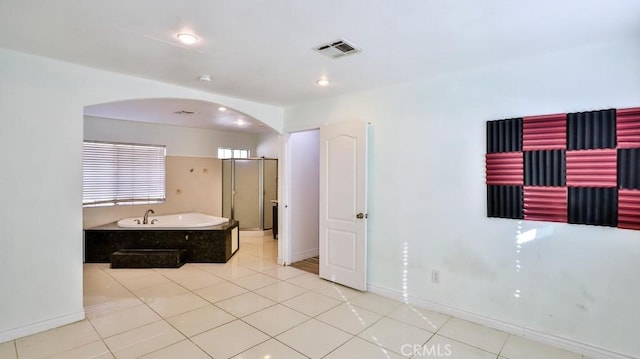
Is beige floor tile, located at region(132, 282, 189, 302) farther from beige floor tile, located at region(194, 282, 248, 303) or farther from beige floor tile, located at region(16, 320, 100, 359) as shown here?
beige floor tile, located at region(16, 320, 100, 359)

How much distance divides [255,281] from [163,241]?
185 cm

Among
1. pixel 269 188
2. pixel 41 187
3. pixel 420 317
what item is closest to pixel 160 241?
pixel 41 187

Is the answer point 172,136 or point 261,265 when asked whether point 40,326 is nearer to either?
point 261,265

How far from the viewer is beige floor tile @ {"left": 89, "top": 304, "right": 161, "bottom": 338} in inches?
108

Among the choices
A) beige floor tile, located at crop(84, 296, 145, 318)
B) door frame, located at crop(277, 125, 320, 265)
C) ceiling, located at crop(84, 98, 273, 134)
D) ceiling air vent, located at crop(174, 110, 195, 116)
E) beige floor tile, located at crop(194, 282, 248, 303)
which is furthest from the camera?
ceiling air vent, located at crop(174, 110, 195, 116)

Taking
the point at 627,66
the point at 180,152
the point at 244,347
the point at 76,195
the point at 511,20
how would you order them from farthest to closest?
the point at 180,152 → the point at 76,195 → the point at 244,347 → the point at 627,66 → the point at 511,20

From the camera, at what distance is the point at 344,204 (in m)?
3.84

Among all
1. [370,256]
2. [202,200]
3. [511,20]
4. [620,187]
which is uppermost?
[511,20]

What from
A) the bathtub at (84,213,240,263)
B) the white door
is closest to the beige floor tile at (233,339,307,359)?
the white door

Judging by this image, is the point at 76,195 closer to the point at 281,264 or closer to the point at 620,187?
the point at 281,264

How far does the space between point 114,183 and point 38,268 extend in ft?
10.7

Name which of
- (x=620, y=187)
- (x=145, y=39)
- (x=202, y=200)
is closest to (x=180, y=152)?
(x=202, y=200)

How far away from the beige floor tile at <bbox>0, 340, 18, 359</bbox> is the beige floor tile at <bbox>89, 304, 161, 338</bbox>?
Answer: 1.71ft

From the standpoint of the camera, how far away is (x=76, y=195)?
2941 mm
